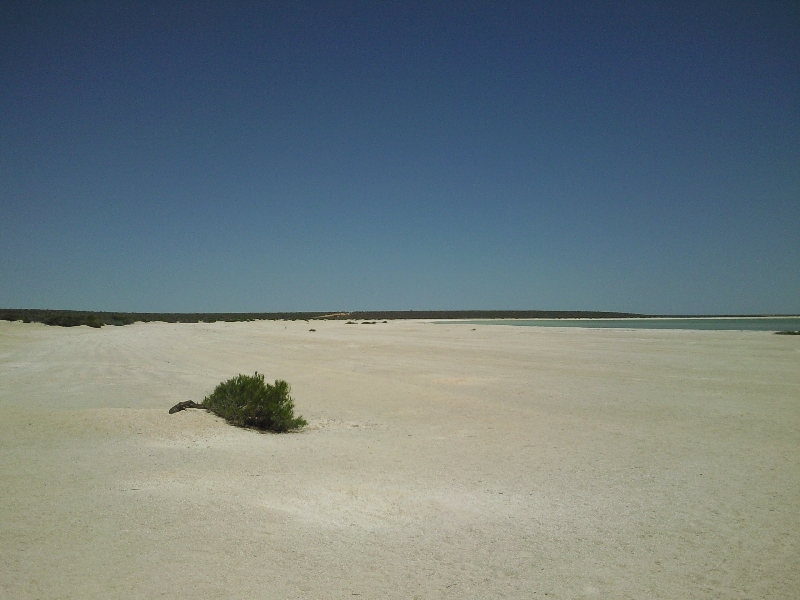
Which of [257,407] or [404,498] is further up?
[257,407]

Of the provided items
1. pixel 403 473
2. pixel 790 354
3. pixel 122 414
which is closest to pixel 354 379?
pixel 122 414

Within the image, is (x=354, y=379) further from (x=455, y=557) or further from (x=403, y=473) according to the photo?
(x=455, y=557)

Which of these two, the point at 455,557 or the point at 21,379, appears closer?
the point at 455,557

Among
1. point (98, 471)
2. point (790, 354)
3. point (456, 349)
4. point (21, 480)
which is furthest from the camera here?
point (456, 349)

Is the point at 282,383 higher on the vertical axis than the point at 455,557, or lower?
higher

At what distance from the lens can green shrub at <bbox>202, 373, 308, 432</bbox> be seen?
9.90 m

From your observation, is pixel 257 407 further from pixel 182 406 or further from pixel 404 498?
pixel 404 498

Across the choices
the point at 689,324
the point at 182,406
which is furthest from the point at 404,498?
the point at 689,324

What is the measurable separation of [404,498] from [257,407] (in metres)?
4.43

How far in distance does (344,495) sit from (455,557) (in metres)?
1.85

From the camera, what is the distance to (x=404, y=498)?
20.5ft

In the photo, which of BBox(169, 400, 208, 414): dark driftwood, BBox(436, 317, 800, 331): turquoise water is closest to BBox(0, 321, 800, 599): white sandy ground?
BBox(169, 400, 208, 414): dark driftwood

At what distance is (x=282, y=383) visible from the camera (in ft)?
33.9

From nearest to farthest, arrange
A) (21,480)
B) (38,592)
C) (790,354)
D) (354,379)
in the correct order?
(38,592)
(21,480)
(354,379)
(790,354)
